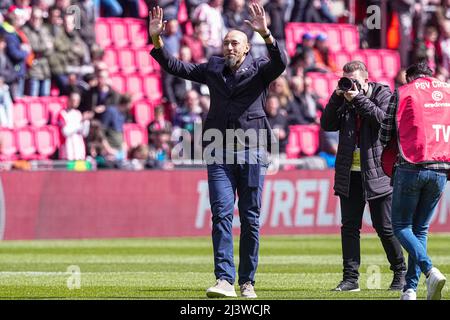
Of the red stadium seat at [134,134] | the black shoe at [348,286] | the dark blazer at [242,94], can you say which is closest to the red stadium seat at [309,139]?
the red stadium seat at [134,134]

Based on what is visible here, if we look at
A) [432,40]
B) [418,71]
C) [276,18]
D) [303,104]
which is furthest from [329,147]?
[418,71]

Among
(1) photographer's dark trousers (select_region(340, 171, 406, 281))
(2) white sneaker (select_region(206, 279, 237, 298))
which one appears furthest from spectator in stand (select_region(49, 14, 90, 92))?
(2) white sneaker (select_region(206, 279, 237, 298))

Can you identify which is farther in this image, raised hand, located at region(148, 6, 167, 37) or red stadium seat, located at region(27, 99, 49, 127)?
red stadium seat, located at region(27, 99, 49, 127)

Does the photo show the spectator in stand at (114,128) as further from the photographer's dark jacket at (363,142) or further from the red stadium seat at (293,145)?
the photographer's dark jacket at (363,142)

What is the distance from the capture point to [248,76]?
1223 cm

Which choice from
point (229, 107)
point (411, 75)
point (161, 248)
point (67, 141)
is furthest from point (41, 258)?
point (411, 75)

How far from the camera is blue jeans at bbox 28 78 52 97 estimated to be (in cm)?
2481

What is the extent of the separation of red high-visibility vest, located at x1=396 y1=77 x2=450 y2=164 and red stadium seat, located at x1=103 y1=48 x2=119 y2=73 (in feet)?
53.2

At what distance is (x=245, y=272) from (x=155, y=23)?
2506mm

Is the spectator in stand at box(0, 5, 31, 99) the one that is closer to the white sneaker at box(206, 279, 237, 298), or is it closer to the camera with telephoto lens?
the camera with telephoto lens

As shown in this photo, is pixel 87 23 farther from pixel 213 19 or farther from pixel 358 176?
pixel 358 176

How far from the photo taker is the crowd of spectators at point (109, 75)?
78.0 ft
